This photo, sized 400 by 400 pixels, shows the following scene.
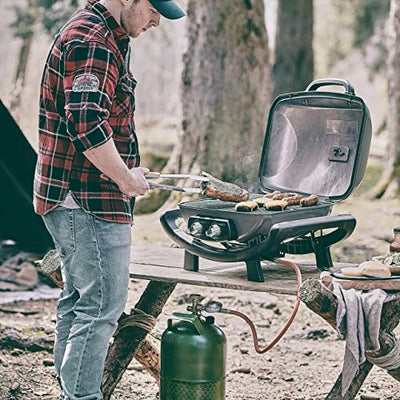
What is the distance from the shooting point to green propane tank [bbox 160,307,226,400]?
3.78 m

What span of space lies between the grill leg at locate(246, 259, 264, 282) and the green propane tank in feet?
0.98

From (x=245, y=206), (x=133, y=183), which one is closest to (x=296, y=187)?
(x=245, y=206)

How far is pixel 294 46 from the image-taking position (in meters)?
14.5

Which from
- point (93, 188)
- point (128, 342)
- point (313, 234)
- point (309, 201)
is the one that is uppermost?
point (93, 188)

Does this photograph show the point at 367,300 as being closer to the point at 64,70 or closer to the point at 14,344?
the point at 64,70

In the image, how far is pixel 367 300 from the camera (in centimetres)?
359

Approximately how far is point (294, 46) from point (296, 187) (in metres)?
10.3

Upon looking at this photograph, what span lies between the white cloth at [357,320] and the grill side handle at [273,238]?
321mm

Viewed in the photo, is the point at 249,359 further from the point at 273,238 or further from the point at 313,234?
the point at 273,238

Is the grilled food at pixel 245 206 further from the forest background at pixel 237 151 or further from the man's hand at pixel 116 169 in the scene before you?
the forest background at pixel 237 151

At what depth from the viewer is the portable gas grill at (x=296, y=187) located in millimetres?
3801

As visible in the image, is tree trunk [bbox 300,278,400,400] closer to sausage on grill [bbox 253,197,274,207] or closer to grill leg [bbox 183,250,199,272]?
sausage on grill [bbox 253,197,274,207]

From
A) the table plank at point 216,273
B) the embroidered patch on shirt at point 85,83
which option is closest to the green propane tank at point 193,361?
the table plank at point 216,273

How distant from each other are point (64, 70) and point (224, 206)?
1053 mm
